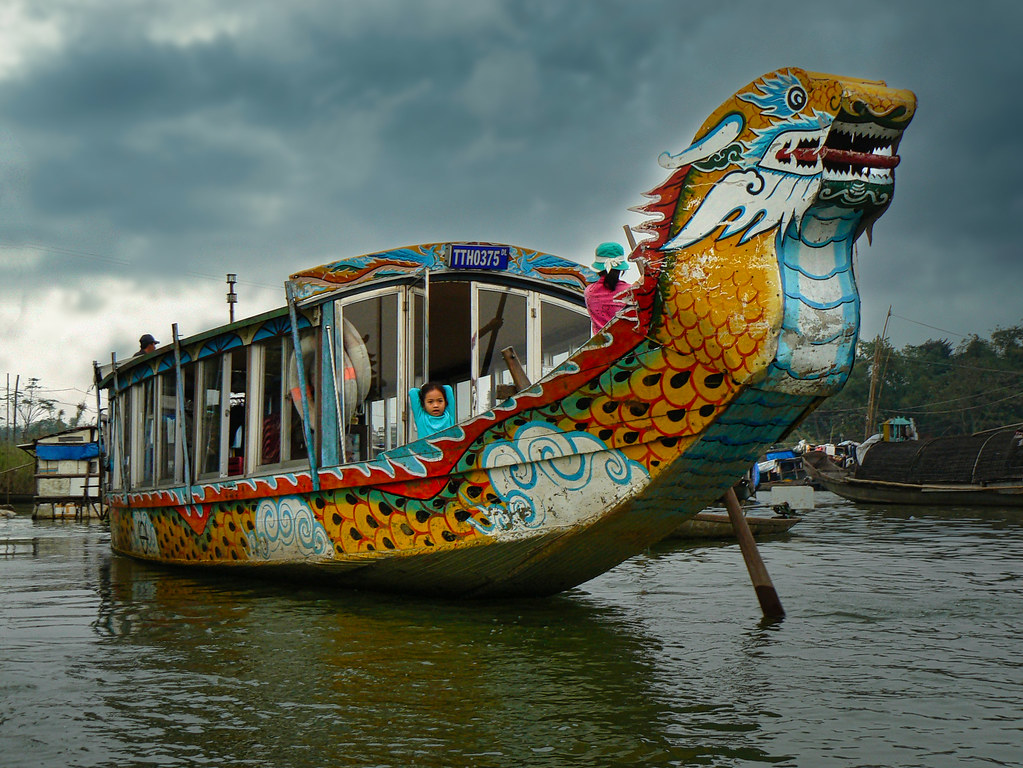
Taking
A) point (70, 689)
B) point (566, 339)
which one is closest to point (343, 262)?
point (566, 339)

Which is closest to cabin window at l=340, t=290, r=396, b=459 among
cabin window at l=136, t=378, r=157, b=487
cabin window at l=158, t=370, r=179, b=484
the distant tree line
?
cabin window at l=158, t=370, r=179, b=484

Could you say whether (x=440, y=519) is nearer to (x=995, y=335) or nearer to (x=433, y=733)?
(x=433, y=733)

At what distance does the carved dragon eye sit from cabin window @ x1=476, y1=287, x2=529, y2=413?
127 inches

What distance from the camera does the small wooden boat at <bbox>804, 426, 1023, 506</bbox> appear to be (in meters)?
22.1

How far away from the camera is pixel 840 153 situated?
472 cm

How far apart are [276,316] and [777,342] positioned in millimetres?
4263

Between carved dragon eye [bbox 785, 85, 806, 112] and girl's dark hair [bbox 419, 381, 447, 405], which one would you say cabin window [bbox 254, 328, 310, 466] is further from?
carved dragon eye [bbox 785, 85, 806, 112]

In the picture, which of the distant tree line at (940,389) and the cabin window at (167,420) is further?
the distant tree line at (940,389)

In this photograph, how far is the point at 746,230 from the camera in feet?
15.9

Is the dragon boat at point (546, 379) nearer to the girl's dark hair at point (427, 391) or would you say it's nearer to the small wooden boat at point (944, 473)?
the girl's dark hair at point (427, 391)

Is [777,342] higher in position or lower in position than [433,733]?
higher

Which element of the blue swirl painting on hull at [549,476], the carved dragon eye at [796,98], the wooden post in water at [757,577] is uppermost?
the carved dragon eye at [796,98]

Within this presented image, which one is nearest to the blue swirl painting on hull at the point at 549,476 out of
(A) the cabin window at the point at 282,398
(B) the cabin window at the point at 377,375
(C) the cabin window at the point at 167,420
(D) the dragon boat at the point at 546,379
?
(D) the dragon boat at the point at 546,379

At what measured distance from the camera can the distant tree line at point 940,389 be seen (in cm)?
5644
